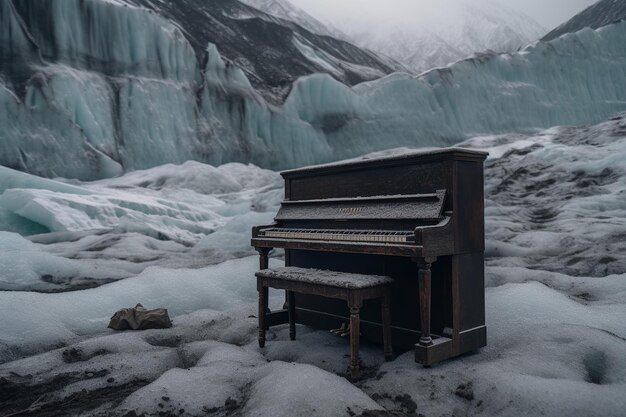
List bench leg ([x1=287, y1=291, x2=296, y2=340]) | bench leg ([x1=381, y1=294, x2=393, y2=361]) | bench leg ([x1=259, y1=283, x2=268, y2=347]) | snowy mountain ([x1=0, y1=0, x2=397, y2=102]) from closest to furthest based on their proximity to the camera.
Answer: bench leg ([x1=381, y1=294, x2=393, y2=361])
bench leg ([x1=259, y1=283, x2=268, y2=347])
bench leg ([x1=287, y1=291, x2=296, y2=340])
snowy mountain ([x1=0, y1=0, x2=397, y2=102])

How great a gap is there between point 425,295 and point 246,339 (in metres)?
2.12

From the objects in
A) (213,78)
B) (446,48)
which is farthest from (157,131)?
(446,48)

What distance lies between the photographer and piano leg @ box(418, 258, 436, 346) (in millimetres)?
3939

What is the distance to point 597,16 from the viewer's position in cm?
4806

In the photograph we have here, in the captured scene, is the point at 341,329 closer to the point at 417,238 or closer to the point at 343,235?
the point at 343,235

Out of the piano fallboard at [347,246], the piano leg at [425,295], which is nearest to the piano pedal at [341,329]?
the piano fallboard at [347,246]

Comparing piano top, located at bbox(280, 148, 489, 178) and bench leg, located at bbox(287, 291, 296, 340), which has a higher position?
piano top, located at bbox(280, 148, 489, 178)

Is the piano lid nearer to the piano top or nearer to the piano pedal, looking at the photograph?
the piano top

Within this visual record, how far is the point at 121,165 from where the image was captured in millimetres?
21281

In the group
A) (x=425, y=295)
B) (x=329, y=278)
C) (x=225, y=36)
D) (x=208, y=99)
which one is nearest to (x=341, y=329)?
(x=329, y=278)

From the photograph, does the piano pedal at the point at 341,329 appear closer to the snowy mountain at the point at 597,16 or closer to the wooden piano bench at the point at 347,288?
the wooden piano bench at the point at 347,288

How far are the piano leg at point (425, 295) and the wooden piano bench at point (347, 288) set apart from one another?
0.33 metres

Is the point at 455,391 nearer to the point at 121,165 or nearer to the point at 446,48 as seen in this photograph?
the point at 121,165

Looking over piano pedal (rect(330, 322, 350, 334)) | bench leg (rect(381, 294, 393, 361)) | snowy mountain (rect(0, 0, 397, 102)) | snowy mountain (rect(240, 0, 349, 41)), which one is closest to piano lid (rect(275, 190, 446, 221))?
bench leg (rect(381, 294, 393, 361))
